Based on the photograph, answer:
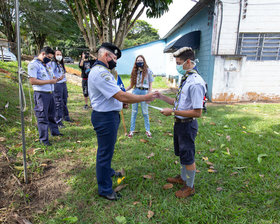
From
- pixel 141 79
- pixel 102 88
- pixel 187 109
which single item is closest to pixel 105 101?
pixel 102 88

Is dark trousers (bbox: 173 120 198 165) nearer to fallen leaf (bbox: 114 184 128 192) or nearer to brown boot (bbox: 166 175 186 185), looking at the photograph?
brown boot (bbox: 166 175 186 185)

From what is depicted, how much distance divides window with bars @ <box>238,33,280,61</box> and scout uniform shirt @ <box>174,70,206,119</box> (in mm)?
8287

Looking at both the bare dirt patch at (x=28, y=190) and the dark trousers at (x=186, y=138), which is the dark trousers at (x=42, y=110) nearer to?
the bare dirt patch at (x=28, y=190)

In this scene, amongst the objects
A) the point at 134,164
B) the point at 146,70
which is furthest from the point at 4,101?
the point at 134,164

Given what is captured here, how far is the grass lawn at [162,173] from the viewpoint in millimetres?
2457

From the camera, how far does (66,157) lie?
387 cm

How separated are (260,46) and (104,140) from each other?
998cm

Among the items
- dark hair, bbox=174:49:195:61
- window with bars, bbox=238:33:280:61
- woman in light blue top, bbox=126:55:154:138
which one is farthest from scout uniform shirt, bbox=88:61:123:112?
window with bars, bbox=238:33:280:61

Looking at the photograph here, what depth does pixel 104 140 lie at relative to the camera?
256 centimetres

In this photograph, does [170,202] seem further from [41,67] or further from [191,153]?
[41,67]

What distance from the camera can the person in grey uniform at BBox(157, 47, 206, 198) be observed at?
2376 mm

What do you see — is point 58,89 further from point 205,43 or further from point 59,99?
point 205,43

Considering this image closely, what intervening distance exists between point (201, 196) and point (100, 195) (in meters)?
1.47

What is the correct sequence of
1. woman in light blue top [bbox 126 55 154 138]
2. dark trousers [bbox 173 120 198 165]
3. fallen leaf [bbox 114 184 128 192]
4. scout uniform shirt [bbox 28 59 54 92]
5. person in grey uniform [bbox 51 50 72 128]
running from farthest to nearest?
person in grey uniform [bbox 51 50 72 128] < woman in light blue top [bbox 126 55 154 138] < scout uniform shirt [bbox 28 59 54 92] < fallen leaf [bbox 114 184 128 192] < dark trousers [bbox 173 120 198 165]
